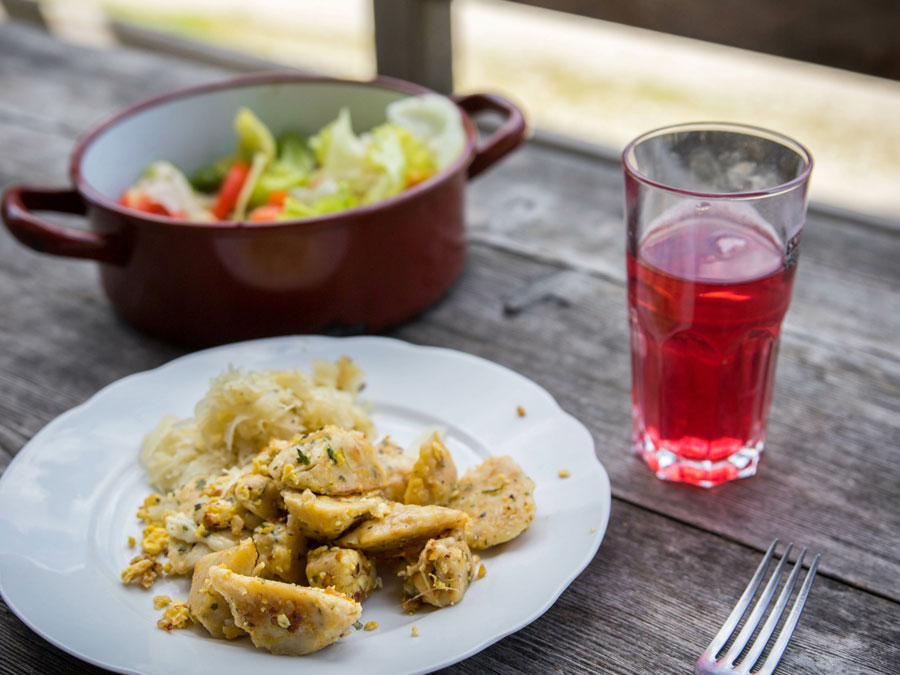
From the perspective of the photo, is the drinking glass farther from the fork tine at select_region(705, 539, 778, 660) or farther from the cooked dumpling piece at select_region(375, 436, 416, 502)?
the cooked dumpling piece at select_region(375, 436, 416, 502)

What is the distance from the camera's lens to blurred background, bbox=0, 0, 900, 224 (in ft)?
8.53

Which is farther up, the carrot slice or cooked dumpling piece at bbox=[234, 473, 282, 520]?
cooked dumpling piece at bbox=[234, 473, 282, 520]

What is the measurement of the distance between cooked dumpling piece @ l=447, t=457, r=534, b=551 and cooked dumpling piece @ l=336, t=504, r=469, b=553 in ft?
0.17

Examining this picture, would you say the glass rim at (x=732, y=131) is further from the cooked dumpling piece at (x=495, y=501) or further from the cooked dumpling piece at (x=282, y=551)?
the cooked dumpling piece at (x=282, y=551)

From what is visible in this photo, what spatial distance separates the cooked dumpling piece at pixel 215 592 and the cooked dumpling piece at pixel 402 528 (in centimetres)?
12

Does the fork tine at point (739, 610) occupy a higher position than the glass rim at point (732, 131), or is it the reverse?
the glass rim at point (732, 131)

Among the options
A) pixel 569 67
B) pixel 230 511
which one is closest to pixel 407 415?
pixel 230 511

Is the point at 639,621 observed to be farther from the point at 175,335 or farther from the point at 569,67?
the point at 569,67

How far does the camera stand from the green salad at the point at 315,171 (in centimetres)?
195

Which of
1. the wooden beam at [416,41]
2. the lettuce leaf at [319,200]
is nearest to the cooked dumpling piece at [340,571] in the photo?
the lettuce leaf at [319,200]

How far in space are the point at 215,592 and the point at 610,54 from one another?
5.96 m

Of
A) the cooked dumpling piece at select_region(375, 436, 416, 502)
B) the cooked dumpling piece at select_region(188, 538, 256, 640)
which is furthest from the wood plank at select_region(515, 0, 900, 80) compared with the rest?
the cooked dumpling piece at select_region(188, 538, 256, 640)

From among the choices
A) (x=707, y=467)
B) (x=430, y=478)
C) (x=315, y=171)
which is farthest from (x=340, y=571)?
(x=315, y=171)

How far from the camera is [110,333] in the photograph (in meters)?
1.90
